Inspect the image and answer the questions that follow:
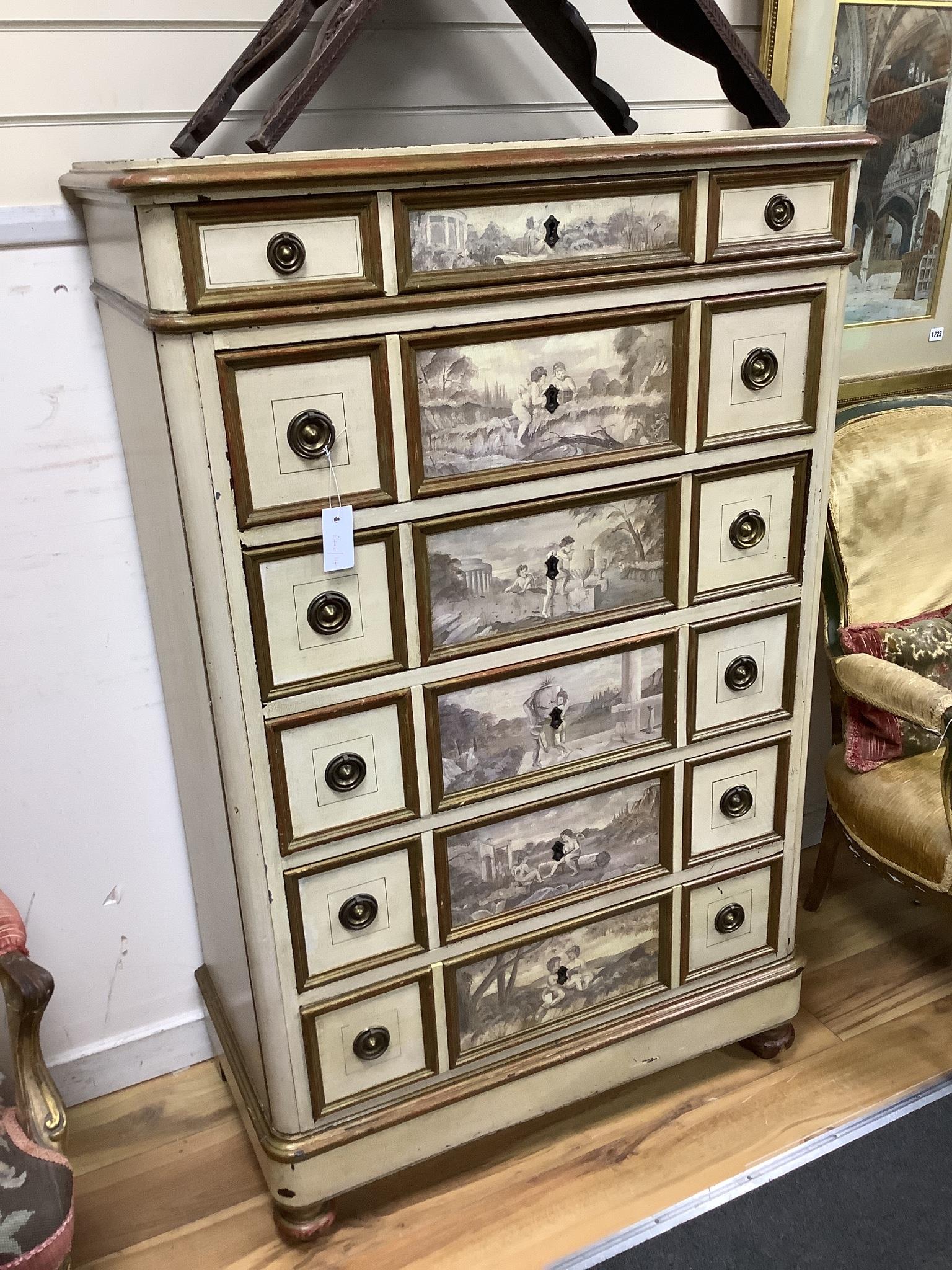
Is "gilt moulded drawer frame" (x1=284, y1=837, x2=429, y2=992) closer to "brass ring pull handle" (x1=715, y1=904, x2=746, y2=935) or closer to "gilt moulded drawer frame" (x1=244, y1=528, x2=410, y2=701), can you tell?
"gilt moulded drawer frame" (x1=244, y1=528, x2=410, y2=701)

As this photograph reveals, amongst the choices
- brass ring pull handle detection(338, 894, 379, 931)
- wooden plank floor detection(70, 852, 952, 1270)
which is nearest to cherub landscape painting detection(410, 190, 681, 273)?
brass ring pull handle detection(338, 894, 379, 931)

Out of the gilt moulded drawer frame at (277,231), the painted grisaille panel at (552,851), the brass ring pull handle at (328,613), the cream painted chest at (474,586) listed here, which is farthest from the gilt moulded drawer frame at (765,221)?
the painted grisaille panel at (552,851)

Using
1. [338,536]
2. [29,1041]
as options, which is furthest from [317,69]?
[29,1041]

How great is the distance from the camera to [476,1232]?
1.76 metres

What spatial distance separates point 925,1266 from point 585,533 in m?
1.29

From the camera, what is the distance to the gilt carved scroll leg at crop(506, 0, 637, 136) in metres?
1.69

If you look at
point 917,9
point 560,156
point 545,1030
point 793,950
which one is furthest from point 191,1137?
point 917,9

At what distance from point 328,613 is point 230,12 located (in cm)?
97

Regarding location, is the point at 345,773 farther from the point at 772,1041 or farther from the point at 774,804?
the point at 772,1041

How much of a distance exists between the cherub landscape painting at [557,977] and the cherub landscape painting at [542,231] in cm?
105

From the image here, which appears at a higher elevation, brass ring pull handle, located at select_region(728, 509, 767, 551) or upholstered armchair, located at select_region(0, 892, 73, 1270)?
brass ring pull handle, located at select_region(728, 509, 767, 551)

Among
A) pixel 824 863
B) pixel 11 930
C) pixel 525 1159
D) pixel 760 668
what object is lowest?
pixel 525 1159

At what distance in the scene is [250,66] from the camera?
4.89 feet

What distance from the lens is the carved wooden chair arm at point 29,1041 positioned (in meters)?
1.39
